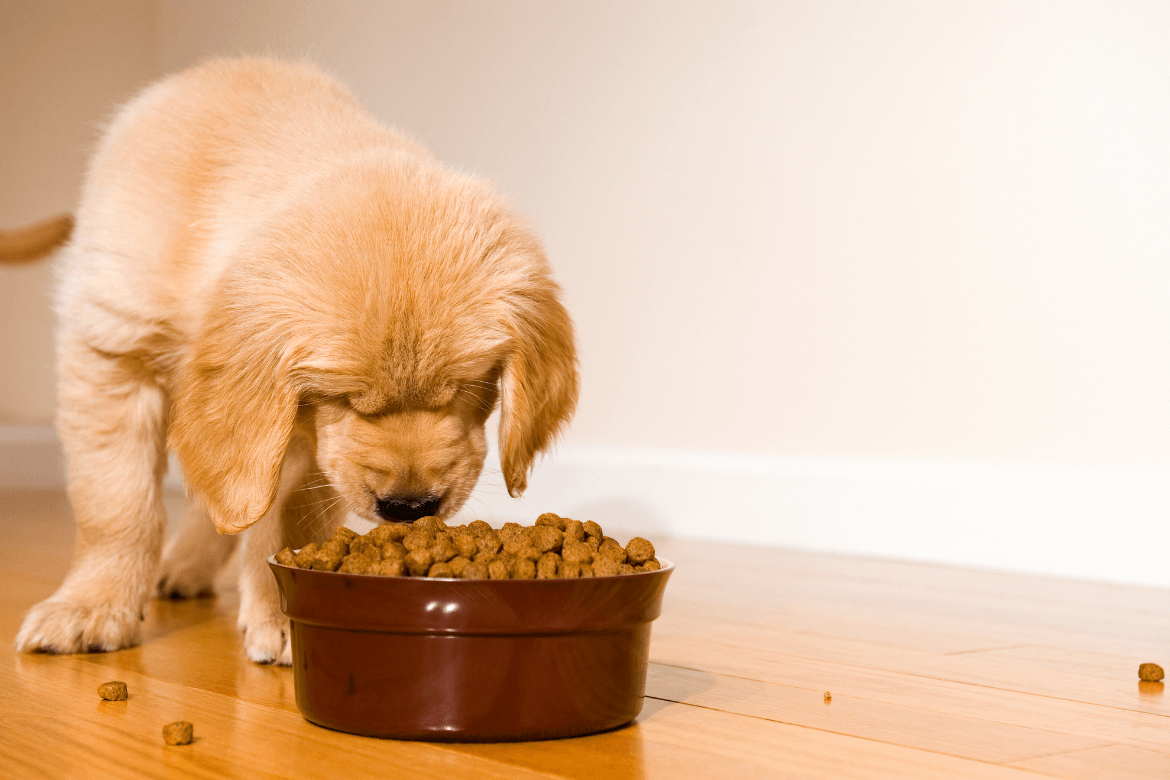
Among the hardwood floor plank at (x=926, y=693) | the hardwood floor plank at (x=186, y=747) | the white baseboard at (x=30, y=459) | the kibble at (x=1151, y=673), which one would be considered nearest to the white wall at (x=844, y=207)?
the kibble at (x=1151, y=673)

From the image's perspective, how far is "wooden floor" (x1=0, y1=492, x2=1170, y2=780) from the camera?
4.66 ft

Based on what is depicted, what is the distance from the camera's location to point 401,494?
72.2 inches

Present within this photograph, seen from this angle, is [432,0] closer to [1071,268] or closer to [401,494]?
[1071,268]

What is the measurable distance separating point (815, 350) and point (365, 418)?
2170 millimetres

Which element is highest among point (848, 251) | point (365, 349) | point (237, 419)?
point (848, 251)

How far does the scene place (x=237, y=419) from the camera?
1.90m

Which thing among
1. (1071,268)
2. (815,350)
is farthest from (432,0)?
(1071,268)

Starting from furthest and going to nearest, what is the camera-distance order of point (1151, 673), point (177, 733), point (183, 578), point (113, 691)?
point (183, 578) → point (1151, 673) → point (113, 691) → point (177, 733)

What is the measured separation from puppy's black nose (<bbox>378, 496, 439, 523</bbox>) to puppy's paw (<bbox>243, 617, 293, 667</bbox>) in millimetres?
368

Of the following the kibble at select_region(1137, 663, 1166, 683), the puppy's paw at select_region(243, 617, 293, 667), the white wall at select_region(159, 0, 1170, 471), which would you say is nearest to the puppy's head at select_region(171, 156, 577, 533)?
the puppy's paw at select_region(243, 617, 293, 667)

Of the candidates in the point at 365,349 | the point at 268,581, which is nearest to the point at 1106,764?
the point at 365,349

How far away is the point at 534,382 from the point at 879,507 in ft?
5.88

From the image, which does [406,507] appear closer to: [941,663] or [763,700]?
[763,700]

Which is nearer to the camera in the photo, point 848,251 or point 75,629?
point 75,629
